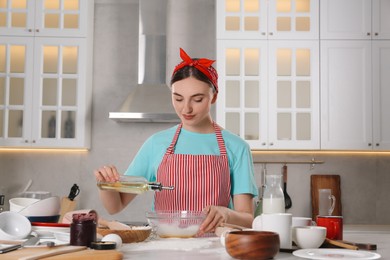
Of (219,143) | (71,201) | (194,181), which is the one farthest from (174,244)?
(71,201)

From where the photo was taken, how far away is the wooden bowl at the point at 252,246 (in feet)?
5.16

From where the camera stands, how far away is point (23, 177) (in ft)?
15.8

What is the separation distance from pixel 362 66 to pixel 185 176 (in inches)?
95.0

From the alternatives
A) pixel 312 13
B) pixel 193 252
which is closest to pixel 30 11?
pixel 312 13

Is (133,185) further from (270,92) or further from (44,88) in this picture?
(44,88)

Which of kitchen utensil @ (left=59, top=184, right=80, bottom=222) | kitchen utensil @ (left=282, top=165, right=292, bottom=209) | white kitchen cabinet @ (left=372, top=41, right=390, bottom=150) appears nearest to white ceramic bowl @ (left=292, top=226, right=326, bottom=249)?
white kitchen cabinet @ (left=372, top=41, right=390, bottom=150)

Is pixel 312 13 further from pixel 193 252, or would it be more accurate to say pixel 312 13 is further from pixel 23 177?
pixel 193 252

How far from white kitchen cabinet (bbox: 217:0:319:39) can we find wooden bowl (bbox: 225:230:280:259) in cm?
304

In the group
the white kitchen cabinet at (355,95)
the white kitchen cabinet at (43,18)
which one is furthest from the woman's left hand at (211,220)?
the white kitchen cabinet at (43,18)

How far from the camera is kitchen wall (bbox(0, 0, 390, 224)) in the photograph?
4.80 metres

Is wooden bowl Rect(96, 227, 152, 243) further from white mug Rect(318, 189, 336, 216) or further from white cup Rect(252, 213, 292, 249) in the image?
white mug Rect(318, 189, 336, 216)

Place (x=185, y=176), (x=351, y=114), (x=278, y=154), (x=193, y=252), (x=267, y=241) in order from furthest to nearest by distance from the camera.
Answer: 1. (x=278, y=154)
2. (x=351, y=114)
3. (x=185, y=176)
4. (x=193, y=252)
5. (x=267, y=241)

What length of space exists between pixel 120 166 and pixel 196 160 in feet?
7.81

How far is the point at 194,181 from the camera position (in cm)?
255
